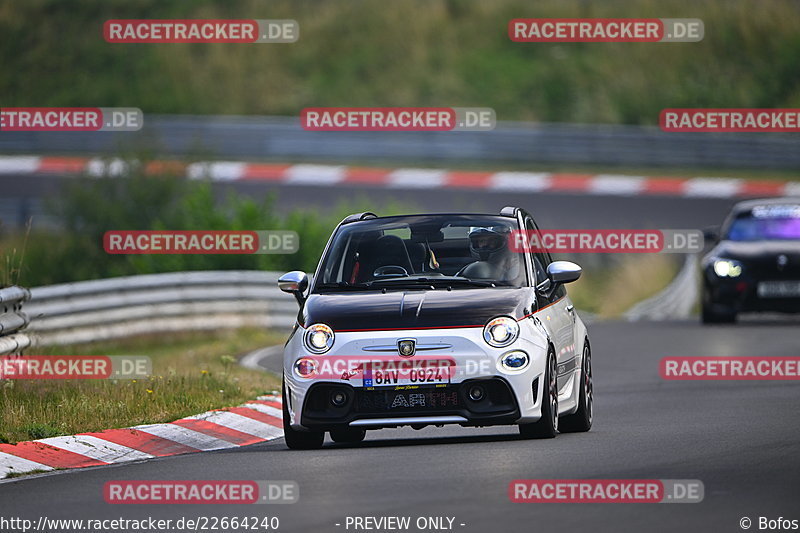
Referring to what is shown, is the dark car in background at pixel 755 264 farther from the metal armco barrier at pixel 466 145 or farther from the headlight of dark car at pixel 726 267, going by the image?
the metal armco barrier at pixel 466 145

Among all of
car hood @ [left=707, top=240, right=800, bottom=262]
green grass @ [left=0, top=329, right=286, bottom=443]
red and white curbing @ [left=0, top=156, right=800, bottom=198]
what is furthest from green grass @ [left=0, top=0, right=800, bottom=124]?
green grass @ [left=0, top=329, right=286, bottom=443]

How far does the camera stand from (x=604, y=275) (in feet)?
105

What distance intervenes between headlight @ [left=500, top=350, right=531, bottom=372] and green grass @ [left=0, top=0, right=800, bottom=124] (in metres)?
33.6

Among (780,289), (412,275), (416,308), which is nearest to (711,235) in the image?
(780,289)

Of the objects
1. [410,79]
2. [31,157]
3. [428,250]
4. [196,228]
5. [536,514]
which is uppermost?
[410,79]

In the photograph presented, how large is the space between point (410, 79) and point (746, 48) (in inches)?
352

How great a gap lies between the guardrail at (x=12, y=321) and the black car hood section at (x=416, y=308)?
123 inches

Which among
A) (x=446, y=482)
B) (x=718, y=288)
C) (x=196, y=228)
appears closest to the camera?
(x=446, y=482)

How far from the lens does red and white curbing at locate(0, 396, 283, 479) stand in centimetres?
1142

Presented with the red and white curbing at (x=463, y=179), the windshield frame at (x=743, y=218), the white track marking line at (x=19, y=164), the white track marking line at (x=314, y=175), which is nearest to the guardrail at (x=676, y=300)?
the windshield frame at (x=743, y=218)

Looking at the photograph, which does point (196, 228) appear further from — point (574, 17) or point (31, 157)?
point (574, 17)

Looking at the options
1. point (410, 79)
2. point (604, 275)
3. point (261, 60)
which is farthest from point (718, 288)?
point (261, 60)

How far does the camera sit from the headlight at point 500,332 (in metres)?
11.5

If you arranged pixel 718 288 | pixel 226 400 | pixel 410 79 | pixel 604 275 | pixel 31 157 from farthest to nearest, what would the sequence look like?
pixel 410 79 < pixel 31 157 < pixel 604 275 < pixel 718 288 < pixel 226 400
